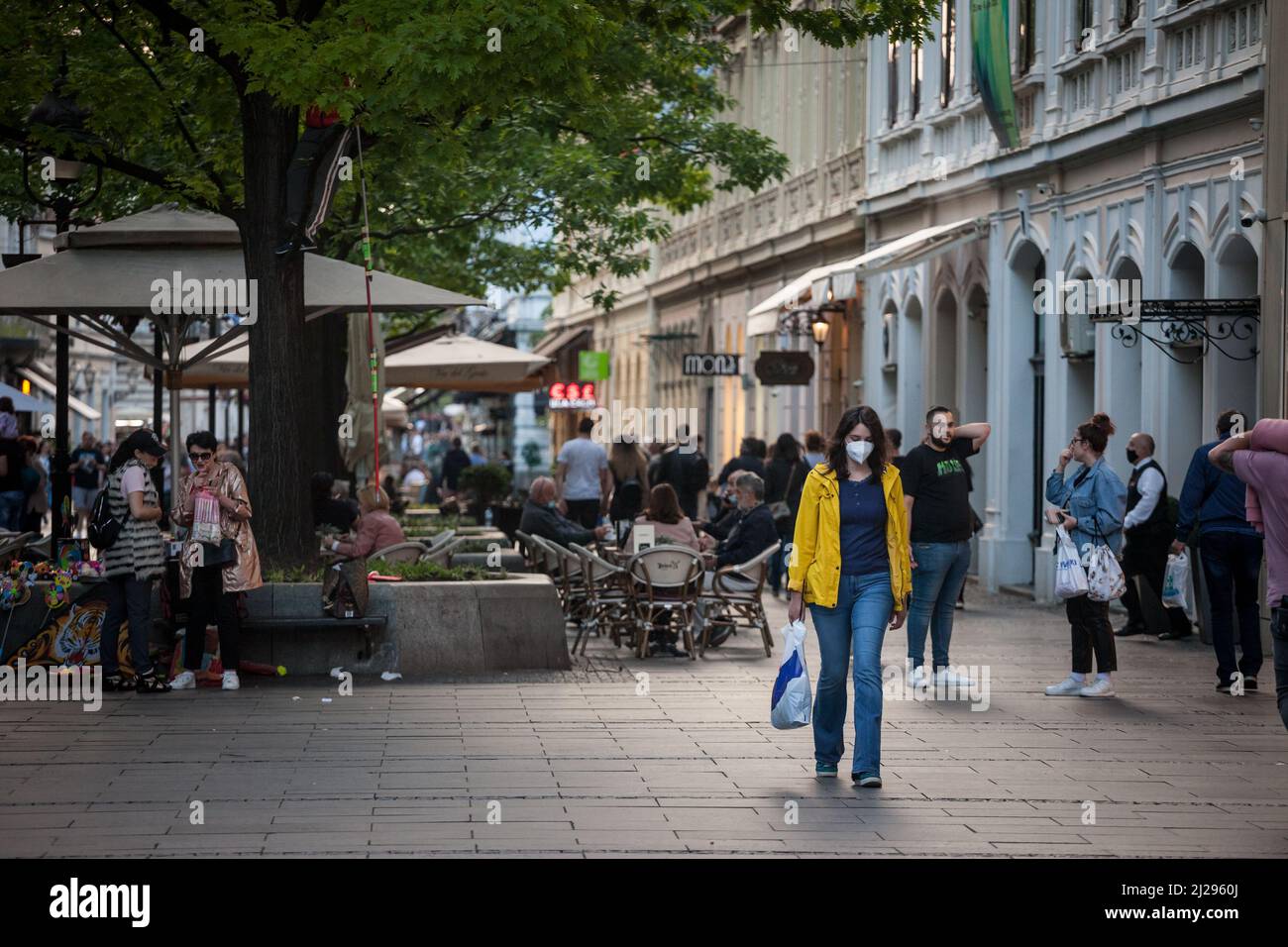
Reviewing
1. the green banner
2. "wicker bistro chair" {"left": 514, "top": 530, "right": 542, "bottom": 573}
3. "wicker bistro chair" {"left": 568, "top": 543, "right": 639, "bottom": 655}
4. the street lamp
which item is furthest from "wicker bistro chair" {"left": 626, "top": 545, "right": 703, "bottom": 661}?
the green banner

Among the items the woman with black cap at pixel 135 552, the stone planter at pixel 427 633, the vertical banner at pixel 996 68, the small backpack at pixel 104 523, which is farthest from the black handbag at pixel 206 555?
the vertical banner at pixel 996 68

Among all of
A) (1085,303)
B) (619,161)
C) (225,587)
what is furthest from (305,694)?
(619,161)

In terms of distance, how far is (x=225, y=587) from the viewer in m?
14.0

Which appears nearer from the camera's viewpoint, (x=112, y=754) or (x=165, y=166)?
(x=112, y=754)

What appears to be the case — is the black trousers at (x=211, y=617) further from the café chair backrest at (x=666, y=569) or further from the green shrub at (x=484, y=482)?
the green shrub at (x=484, y=482)

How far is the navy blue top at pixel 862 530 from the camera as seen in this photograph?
1048 centimetres

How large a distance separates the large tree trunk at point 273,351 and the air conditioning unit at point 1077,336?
932 cm

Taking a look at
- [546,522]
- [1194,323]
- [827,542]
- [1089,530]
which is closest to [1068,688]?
[1089,530]

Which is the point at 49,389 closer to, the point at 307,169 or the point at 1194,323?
the point at 1194,323

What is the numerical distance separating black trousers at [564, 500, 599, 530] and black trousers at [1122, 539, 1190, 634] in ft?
27.8

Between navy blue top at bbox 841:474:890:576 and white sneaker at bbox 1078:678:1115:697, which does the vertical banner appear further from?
navy blue top at bbox 841:474:890:576
